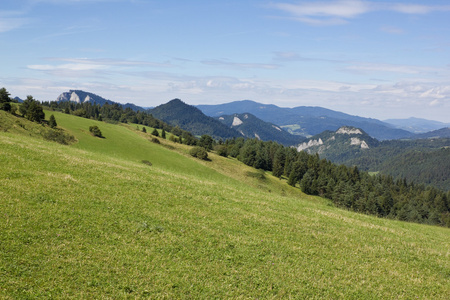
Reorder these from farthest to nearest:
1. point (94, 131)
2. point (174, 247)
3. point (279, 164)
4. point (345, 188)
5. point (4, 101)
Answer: point (279, 164) → point (345, 188) → point (94, 131) → point (4, 101) → point (174, 247)

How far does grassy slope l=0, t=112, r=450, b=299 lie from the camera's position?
391 inches

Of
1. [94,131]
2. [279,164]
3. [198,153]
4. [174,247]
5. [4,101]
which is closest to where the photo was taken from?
[174,247]

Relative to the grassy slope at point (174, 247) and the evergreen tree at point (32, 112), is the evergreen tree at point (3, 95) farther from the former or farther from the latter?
the grassy slope at point (174, 247)

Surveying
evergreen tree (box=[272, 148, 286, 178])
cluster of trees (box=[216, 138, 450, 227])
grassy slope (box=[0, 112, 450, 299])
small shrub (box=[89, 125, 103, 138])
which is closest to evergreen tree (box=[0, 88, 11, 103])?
small shrub (box=[89, 125, 103, 138])

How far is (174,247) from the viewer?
496 inches

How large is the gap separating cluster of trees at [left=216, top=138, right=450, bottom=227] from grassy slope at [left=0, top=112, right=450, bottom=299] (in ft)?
350

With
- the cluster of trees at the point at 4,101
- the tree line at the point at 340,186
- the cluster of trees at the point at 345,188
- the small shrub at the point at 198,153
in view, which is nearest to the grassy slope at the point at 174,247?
the cluster of trees at the point at 4,101

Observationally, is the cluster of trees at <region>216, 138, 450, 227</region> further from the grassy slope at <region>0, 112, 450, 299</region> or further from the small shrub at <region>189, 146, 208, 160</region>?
the grassy slope at <region>0, 112, 450, 299</region>

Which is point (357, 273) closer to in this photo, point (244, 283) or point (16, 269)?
point (244, 283)

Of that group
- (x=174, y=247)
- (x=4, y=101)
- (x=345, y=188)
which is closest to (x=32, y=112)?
(x=4, y=101)

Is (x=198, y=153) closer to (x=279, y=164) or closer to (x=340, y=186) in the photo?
(x=279, y=164)

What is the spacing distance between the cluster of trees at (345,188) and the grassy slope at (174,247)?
350 feet

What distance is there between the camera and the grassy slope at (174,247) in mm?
9938

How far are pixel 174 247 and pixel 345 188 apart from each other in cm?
13765
